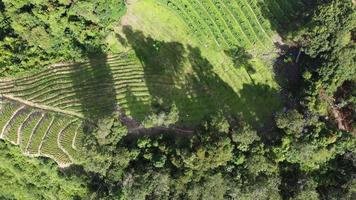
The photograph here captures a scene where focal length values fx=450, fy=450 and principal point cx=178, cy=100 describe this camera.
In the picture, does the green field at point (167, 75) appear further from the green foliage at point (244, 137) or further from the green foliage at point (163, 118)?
the green foliage at point (244, 137)

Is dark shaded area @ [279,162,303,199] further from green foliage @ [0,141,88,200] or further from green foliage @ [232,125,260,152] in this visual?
green foliage @ [0,141,88,200]

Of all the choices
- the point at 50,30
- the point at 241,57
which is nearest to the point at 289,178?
the point at 241,57

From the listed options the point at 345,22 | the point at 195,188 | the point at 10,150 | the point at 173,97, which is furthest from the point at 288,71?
the point at 10,150

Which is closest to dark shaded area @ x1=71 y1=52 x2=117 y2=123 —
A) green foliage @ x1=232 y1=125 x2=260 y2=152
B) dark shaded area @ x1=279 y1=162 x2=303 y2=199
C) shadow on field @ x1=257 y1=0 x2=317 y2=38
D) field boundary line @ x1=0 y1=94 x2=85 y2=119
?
field boundary line @ x1=0 y1=94 x2=85 y2=119

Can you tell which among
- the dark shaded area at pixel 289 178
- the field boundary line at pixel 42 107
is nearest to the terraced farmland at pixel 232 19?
the dark shaded area at pixel 289 178

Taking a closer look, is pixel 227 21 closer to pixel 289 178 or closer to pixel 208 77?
pixel 208 77

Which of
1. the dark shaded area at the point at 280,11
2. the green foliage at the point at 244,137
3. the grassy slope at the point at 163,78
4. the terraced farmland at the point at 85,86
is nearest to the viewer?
the green foliage at the point at 244,137

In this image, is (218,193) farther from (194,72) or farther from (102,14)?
(102,14)
